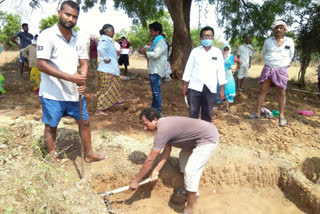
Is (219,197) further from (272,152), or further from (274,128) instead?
(274,128)

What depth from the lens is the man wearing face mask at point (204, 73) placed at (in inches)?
138

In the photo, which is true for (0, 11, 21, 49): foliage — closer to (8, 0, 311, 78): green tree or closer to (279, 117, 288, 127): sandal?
(8, 0, 311, 78): green tree

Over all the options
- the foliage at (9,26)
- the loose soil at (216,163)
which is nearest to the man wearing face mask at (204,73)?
the loose soil at (216,163)

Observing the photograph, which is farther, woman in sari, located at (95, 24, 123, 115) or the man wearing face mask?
woman in sari, located at (95, 24, 123, 115)

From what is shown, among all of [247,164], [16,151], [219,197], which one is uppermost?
[16,151]

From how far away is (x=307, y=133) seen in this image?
422 cm

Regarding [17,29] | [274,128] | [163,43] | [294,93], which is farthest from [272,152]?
[17,29]

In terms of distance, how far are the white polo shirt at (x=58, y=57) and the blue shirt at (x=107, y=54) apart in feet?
5.35

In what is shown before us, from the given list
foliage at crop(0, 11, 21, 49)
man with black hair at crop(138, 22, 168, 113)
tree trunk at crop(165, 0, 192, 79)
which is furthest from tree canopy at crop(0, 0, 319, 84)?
foliage at crop(0, 11, 21, 49)

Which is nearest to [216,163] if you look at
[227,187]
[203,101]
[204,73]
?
[227,187]

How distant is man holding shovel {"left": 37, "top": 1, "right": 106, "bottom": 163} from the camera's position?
8.15ft

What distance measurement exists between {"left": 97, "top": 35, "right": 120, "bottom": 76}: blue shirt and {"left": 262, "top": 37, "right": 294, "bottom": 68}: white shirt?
2.64m

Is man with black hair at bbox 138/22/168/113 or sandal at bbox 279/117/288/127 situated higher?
man with black hair at bbox 138/22/168/113

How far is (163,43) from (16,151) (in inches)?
107
